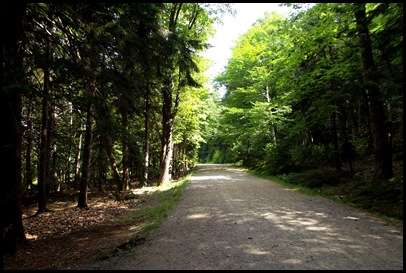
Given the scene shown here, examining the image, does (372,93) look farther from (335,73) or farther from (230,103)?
(230,103)

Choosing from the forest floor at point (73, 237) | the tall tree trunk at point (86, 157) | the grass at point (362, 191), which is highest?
the tall tree trunk at point (86, 157)

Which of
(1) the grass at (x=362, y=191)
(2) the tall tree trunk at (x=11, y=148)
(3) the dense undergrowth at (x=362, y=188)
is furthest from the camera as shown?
(3) the dense undergrowth at (x=362, y=188)

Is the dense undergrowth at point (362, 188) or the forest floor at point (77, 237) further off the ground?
the dense undergrowth at point (362, 188)

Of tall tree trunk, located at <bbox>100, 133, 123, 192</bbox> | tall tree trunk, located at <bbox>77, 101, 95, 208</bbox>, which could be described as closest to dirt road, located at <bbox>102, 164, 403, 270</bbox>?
tall tree trunk, located at <bbox>100, 133, 123, 192</bbox>

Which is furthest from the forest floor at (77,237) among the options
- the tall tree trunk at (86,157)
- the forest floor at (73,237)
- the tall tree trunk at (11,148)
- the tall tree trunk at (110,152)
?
the tall tree trunk at (110,152)

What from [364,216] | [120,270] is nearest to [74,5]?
[120,270]

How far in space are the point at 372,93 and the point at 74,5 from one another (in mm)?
8946

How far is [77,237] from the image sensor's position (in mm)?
7102

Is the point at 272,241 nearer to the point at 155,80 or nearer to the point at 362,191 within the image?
the point at 362,191

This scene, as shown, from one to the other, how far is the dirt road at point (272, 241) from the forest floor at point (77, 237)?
80 cm

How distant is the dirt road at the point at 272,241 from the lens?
13.1ft

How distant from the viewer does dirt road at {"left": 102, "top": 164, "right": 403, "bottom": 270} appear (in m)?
4.00

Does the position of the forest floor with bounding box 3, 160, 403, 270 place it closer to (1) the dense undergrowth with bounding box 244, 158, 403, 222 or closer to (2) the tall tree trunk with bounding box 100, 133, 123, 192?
(1) the dense undergrowth with bounding box 244, 158, 403, 222

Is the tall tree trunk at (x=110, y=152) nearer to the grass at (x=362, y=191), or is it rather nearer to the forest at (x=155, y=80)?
the forest at (x=155, y=80)
